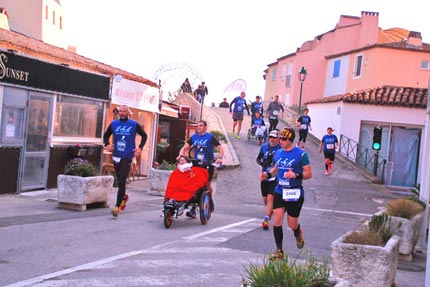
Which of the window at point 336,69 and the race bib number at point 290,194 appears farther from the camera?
the window at point 336,69

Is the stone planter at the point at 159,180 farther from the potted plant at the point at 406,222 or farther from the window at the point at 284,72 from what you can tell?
the window at the point at 284,72

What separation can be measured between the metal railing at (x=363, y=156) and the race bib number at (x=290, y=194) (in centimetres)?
1984

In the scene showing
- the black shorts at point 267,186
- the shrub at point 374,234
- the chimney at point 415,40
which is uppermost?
the chimney at point 415,40

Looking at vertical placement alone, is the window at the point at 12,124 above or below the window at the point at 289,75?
below

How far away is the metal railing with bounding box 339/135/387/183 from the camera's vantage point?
27195mm

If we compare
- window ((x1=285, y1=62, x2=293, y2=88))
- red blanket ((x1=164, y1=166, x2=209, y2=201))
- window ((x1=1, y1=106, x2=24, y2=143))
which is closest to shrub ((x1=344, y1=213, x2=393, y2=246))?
red blanket ((x1=164, y1=166, x2=209, y2=201))

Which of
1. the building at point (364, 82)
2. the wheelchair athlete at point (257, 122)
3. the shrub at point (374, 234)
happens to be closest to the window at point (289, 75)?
the building at point (364, 82)

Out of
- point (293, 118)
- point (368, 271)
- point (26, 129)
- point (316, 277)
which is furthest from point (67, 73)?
point (293, 118)

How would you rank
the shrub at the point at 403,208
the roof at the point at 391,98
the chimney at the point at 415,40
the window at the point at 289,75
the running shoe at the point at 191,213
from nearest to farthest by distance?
the shrub at the point at 403,208
the running shoe at the point at 191,213
the roof at the point at 391,98
the chimney at the point at 415,40
the window at the point at 289,75

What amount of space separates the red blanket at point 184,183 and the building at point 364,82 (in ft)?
51.4

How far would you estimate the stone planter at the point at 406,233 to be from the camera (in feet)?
31.1

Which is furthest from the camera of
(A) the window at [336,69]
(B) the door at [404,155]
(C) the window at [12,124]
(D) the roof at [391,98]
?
(A) the window at [336,69]

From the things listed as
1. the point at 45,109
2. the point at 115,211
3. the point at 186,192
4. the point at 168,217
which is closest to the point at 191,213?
the point at 186,192

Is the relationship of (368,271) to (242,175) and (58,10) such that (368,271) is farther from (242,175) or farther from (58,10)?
(58,10)
